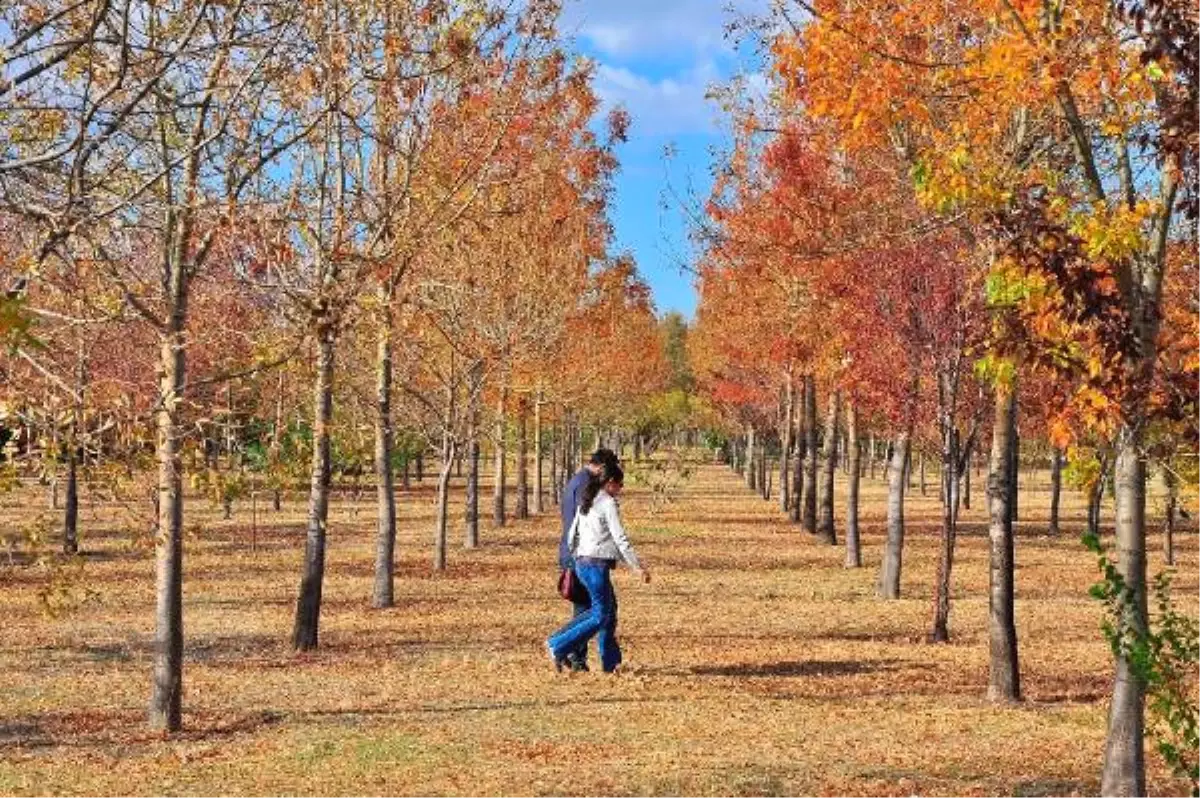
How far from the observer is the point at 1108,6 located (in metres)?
7.38

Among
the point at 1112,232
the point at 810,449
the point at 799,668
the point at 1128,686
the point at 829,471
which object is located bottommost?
the point at 799,668

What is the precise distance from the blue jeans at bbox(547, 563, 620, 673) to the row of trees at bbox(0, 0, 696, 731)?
7.70 ft

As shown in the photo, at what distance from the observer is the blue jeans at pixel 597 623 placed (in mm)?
12484

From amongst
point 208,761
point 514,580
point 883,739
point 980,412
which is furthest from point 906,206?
point 514,580

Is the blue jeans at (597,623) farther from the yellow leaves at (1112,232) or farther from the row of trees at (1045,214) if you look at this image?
the yellow leaves at (1112,232)

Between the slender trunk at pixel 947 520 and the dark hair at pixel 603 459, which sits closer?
A: the dark hair at pixel 603 459

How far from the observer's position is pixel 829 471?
104 feet

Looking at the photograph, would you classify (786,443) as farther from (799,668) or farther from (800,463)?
(799,668)

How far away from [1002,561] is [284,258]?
6.97 m

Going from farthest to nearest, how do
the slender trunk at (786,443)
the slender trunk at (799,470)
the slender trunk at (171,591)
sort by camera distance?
the slender trunk at (786,443), the slender trunk at (799,470), the slender trunk at (171,591)

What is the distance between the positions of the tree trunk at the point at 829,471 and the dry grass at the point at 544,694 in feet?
19.0

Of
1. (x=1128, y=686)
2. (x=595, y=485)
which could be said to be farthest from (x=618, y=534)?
(x=1128, y=686)

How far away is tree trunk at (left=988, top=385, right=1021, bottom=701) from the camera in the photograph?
1166 cm

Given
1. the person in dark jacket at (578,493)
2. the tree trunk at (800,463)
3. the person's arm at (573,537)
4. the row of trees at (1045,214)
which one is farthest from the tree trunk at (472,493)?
the person's arm at (573,537)
